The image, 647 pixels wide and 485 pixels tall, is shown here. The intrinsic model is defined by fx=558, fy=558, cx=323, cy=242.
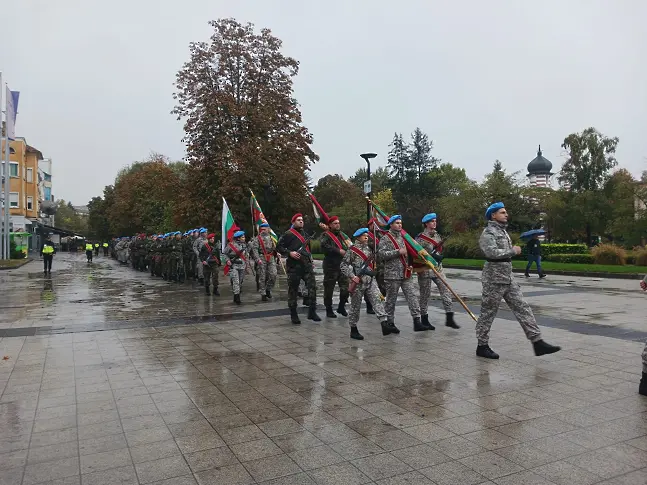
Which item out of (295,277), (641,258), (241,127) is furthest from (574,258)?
(295,277)

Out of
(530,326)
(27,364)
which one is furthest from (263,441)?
(27,364)

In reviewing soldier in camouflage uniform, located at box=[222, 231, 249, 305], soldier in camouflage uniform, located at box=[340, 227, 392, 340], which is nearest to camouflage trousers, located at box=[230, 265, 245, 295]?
soldier in camouflage uniform, located at box=[222, 231, 249, 305]

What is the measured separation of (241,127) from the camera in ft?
85.0

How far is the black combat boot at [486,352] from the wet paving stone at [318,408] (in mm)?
123

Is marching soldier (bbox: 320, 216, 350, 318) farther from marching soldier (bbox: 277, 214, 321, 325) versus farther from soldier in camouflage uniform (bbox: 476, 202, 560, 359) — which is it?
soldier in camouflage uniform (bbox: 476, 202, 560, 359)

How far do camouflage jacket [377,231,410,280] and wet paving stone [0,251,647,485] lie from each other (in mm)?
970

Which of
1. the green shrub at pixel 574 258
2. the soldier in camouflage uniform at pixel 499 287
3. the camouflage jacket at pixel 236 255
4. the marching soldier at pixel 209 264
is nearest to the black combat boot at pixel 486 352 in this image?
the soldier in camouflage uniform at pixel 499 287

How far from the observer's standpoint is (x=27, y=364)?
7137 millimetres

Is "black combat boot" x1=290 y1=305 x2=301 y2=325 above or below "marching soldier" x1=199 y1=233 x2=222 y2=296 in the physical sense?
below

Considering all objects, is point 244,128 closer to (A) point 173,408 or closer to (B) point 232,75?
(B) point 232,75

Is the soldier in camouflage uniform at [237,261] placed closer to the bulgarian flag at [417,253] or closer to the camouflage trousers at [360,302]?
the camouflage trousers at [360,302]

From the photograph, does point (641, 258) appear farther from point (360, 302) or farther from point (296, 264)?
point (360, 302)

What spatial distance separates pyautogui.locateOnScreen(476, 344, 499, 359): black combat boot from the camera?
6970 mm

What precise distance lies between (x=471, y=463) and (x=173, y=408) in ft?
9.05
